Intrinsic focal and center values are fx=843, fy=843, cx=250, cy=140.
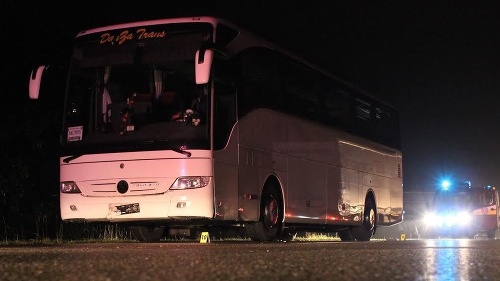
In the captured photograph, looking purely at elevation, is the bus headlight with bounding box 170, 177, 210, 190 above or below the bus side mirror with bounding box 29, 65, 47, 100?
below

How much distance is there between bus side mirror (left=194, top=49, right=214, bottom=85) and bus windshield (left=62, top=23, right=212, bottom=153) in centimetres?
89

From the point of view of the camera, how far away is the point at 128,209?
44.8 ft

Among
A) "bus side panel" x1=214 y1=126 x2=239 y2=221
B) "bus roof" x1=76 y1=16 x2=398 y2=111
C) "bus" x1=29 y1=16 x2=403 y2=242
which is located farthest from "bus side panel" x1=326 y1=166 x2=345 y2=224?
"bus side panel" x1=214 y1=126 x2=239 y2=221

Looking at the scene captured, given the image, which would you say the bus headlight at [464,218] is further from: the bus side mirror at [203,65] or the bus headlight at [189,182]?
the bus side mirror at [203,65]

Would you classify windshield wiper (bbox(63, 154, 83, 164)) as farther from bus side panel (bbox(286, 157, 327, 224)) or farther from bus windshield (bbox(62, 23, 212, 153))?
bus side panel (bbox(286, 157, 327, 224))

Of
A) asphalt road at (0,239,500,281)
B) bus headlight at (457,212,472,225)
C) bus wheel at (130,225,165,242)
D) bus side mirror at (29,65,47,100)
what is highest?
bus side mirror at (29,65,47,100)

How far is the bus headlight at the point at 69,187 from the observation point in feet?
46.4

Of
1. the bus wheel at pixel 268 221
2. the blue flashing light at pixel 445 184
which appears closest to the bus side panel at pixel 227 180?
the bus wheel at pixel 268 221

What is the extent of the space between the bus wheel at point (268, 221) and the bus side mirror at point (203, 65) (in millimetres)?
3271

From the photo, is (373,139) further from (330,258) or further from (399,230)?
(399,230)

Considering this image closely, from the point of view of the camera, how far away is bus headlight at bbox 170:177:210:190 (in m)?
13.2

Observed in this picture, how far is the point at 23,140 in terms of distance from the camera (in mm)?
19500

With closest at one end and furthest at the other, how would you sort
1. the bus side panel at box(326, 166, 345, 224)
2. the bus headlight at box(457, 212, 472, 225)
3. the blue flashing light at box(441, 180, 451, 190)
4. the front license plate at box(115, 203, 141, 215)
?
the front license plate at box(115, 203, 141, 215)
the bus side panel at box(326, 166, 345, 224)
the bus headlight at box(457, 212, 472, 225)
the blue flashing light at box(441, 180, 451, 190)

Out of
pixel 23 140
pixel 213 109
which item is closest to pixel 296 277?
pixel 213 109
